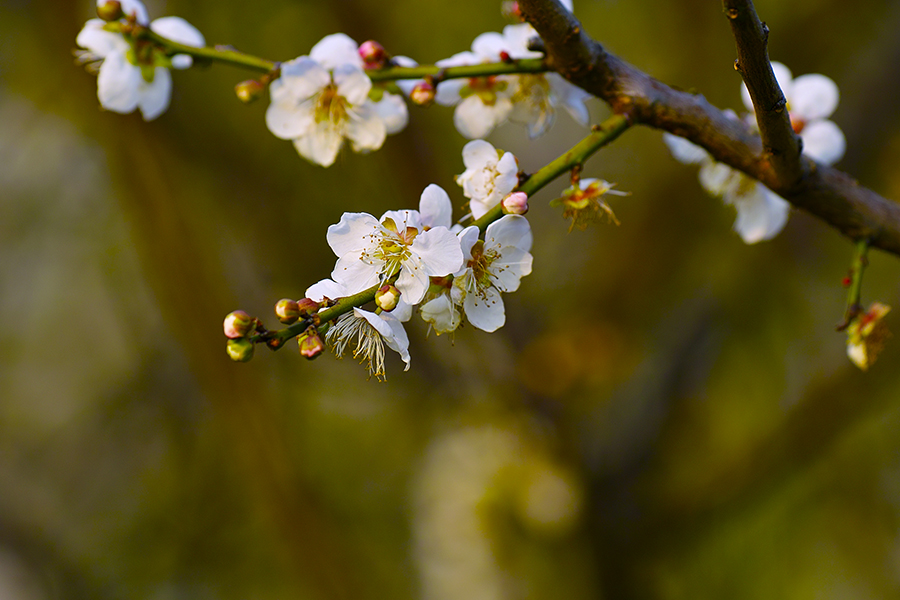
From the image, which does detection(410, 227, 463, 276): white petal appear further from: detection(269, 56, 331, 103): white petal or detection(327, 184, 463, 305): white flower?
detection(269, 56, 331, 103): white petal

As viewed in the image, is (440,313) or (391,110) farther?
(391,110)

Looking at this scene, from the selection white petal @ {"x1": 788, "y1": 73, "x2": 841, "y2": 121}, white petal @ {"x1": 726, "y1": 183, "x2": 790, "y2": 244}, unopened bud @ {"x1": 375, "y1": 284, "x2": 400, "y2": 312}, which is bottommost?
unopened bud @ {"x1": 375, "y1": 284, "x2": 400, "y2": 312}

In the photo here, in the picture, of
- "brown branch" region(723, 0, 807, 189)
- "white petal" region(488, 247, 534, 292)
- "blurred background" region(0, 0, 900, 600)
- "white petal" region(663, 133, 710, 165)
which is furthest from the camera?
"blurred background" region(0, 0, 900, 600)

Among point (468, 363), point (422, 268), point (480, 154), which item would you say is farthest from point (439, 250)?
point (468, 363)

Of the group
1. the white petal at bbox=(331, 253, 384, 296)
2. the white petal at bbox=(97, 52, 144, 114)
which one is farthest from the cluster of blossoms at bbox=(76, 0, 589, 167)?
the white petal at bbox=(331, 253, 384, 296)

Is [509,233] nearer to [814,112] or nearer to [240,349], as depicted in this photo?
[240,349]

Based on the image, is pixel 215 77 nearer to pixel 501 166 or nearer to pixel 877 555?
pixel 501 166
